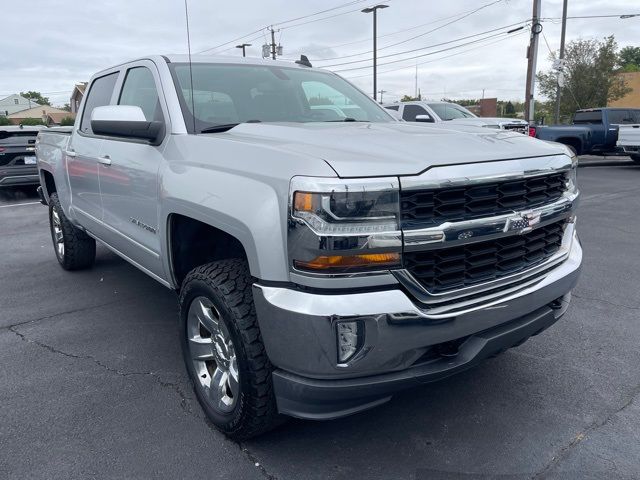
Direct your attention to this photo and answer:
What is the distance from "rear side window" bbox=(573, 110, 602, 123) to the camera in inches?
667

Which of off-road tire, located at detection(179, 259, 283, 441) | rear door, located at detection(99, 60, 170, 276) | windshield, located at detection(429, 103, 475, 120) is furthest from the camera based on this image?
windshield, located at detection(429, 103, 475, 120)

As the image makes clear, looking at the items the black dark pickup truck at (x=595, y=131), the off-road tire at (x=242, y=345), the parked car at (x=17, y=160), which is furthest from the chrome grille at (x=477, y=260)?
the black dark pickup truck at (x=595, y=131)

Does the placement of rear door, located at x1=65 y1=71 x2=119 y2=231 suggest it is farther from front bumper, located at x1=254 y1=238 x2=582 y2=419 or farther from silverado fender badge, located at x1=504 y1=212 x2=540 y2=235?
silverado fender badge, located at x1=504 y1=212 x2=540 y2=235

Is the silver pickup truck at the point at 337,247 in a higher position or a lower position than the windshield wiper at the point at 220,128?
lower

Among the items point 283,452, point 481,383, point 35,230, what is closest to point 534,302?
point 481,383

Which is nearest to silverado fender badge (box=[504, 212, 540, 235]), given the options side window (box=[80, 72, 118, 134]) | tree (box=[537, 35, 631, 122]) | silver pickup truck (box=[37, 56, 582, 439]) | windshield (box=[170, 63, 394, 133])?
silver pickup truck (box=[37, 56, 582, 439])

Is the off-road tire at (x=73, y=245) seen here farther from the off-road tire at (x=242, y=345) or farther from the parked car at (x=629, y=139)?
the parked car at (x=629, y=139)

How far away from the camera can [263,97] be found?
12.0ft

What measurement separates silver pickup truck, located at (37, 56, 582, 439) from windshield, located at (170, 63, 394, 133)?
0.03 m

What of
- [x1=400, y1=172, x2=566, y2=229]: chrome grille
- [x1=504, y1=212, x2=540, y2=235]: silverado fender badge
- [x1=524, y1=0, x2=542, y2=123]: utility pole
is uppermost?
[x1=524, y1=0, x2=542, y2=123]: utility pole

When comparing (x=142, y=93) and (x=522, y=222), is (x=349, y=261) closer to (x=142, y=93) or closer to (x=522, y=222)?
(x=522, y=222)

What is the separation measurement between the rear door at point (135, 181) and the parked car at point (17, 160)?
7640mm

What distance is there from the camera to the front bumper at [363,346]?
6.78 ft

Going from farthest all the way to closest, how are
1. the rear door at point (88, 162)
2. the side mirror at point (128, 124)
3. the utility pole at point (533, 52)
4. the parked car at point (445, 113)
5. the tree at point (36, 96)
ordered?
the tree at point (36, 96) < the utility pole at point (533, 52) < the parked car at point (445, 113) < the rear door at point (88, 162) < the side mirror at point (128, 124)
